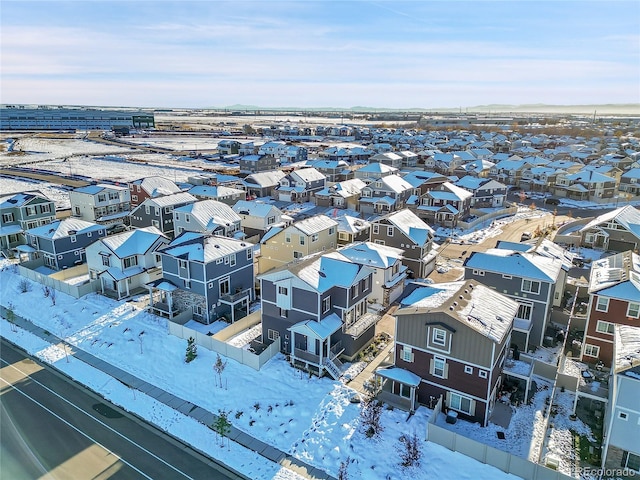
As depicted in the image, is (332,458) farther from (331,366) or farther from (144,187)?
(144,187)

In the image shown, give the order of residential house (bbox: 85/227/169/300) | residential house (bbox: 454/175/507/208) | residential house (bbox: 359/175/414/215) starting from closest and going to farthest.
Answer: residential house (bbox: 85/227/169/300), residential house (bbox: 359/175/414/215), residential house (bbox: 454/175/507/208)

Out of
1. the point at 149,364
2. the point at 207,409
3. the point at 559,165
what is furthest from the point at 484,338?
the point at 559,165

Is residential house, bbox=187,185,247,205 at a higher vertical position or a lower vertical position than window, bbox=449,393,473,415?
higher

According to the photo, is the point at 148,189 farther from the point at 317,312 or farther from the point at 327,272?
the point at 317,312

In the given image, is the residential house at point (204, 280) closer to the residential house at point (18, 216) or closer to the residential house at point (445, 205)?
the residential house at point (18, 216)

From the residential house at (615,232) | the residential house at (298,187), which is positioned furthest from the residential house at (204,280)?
the residential house at (615,232)

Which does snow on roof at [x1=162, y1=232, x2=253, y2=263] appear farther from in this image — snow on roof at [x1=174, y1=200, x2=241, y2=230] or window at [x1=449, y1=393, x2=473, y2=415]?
window at [x1=449, y1=393, x2=473, y2=415]

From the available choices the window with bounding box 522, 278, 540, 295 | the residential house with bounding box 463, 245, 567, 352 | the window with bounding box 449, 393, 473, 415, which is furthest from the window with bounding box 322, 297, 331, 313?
the window with bounding box 522, 278, 540, 295
